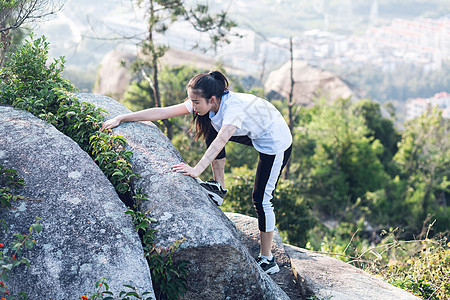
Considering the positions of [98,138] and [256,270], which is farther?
[98,138]

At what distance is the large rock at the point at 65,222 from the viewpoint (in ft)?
9.80

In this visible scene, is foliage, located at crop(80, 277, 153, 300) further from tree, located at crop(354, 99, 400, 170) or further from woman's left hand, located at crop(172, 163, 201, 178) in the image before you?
tree, located at crop(354, 99, 400, 170)

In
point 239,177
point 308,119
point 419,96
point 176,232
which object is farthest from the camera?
point 419,96

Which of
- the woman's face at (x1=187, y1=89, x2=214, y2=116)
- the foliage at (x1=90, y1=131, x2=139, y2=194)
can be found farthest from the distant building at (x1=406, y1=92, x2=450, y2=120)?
the foliage at (x1=90, y1=131, x2=139, y2=194)

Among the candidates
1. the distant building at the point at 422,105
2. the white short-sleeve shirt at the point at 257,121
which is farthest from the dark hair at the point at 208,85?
the distant building at the point at 422,105

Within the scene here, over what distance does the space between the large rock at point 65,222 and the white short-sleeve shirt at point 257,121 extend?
1298 mm

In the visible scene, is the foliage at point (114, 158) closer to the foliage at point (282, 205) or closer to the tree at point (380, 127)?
the foliage at point (282, 205)

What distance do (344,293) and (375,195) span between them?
15.9m

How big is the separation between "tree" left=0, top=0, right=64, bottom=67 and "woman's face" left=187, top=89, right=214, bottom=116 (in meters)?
2.24

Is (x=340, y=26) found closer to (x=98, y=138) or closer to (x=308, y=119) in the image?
(x=308, y=119)

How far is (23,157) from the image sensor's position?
12.3ft

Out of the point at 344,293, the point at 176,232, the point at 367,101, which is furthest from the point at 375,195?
the point at 176,232

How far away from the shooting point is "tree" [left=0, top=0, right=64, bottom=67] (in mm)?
4773

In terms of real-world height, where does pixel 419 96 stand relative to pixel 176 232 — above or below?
below
